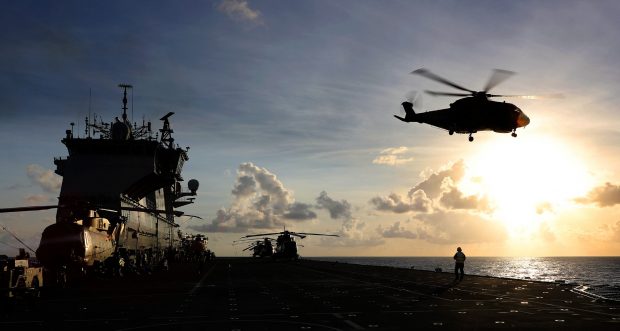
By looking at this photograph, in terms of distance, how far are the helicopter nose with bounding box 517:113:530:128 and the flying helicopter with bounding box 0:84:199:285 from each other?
24.3 metres

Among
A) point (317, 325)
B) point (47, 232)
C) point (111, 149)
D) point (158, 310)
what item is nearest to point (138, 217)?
point (111, 149)

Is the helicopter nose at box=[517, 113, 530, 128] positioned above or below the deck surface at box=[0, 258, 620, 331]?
above

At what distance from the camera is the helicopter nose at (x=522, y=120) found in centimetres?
3825

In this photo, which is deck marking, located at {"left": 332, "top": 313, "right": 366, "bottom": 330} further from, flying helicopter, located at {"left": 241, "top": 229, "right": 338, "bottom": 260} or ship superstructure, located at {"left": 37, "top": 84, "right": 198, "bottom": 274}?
flying helicopter, located at {"left": 241, "top": 229, "right": 338, "bottom": 260}

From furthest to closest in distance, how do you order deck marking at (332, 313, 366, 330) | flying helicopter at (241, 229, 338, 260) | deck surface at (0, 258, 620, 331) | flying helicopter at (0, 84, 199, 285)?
flying helicopter at (241, 229, 338, 260), flying helicopter at (0, 84, 199, 285), deck surface at (0, 258, 620, 331), deck marking at (332, 313, 366, 330)

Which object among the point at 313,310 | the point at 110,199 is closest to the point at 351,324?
the point at 313,310

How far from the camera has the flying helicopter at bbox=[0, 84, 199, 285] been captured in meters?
35.4

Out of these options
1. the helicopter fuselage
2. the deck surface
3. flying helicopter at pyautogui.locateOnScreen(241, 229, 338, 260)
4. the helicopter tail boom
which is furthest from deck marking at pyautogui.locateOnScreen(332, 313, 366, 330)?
flying helicopter at pyautogui.locateOnScreen(241, 229, 338, 260)

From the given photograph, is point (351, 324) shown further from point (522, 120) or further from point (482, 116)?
point (522, 120)

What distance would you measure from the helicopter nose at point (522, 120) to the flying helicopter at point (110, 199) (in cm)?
2431

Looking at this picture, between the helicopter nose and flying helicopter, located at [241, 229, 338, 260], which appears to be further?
flying helicopter, located at [241, 229, 338, 260]

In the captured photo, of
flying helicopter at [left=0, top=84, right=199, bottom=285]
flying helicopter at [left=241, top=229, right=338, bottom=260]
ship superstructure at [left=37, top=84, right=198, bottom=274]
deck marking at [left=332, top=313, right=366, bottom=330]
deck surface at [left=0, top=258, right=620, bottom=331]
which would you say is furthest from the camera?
flying helicopter at [left=241, top=229, right=338, bottom=260]

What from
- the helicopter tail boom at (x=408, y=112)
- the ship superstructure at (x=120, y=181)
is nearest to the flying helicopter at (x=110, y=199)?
the ship superstructure at (x=120, y=181)

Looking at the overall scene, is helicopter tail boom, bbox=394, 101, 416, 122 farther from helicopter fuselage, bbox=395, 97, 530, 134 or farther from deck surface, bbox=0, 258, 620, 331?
deck surface, bbox=0, 258, 620, 331
